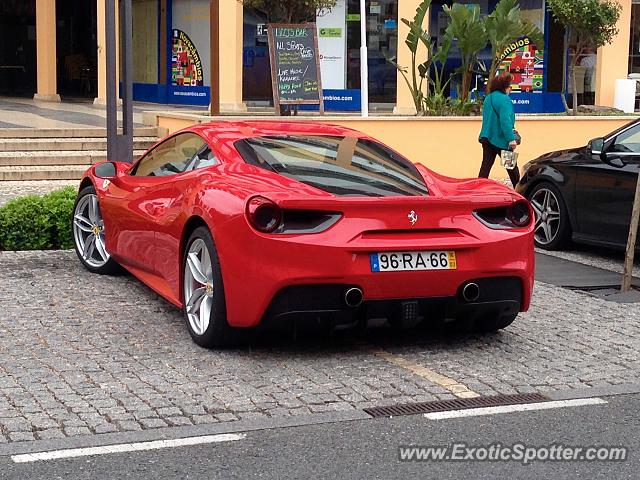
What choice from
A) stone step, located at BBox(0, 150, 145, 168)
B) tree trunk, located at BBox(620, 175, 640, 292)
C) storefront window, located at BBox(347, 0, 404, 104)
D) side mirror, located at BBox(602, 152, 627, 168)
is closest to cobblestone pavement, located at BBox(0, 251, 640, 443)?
tree trunk, located at BBox(620, 175, 640, 292)

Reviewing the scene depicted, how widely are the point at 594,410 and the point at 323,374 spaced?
4.90 feet

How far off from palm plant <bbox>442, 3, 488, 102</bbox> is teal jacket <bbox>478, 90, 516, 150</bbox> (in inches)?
170

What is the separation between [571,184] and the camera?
1115 cm

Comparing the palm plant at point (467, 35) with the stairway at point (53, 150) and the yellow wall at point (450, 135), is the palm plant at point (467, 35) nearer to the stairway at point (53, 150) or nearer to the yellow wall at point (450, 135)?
the yellow wall at point (450, 135)

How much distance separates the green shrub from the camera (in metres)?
10.4

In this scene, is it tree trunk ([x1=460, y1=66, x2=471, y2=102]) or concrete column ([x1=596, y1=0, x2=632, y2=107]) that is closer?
tree trunk ([x1=460, y1=66, x2=471, y2=102])

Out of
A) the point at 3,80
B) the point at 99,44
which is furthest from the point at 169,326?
the point at 3,80

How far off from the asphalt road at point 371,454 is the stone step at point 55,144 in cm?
1223

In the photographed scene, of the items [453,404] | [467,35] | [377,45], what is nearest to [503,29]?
[467,35]

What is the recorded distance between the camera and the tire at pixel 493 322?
24.4ft

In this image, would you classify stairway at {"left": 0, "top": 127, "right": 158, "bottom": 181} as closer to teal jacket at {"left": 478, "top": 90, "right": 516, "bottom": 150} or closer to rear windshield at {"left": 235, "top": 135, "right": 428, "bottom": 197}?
teal jacket at {"left": 478, "top": 90, "right": 516, "bottom": 150}

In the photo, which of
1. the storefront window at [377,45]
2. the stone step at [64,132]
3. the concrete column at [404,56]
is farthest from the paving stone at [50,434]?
the storefront window at [377,45]

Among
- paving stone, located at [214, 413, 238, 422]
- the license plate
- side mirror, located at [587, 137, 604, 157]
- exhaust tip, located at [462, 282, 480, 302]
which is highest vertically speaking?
side mirror, located at [587, 137, 604, 157]

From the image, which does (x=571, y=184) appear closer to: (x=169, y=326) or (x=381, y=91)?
(x=169, y=326)
